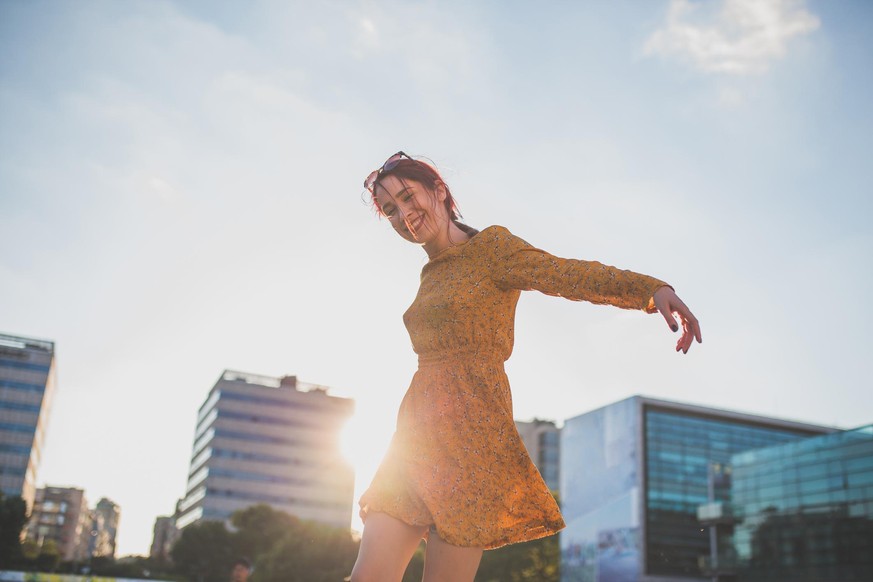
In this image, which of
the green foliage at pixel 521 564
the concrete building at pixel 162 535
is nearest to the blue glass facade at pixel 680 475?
the green foliage at pixel 521 564

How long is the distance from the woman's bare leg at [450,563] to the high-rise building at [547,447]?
422 ft

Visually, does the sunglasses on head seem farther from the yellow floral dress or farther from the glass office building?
the glass office building

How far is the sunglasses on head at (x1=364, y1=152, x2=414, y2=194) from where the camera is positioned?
2986 millimetres

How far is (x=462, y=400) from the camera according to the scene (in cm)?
269

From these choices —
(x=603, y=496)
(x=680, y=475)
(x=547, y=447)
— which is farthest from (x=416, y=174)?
(x=547, y=447)

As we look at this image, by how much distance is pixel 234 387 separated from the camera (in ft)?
413

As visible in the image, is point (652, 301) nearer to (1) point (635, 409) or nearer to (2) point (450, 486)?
(2) point (450, 486)

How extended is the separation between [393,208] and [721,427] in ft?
308

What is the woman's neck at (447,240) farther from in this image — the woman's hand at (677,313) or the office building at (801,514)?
the office building at (801,514)

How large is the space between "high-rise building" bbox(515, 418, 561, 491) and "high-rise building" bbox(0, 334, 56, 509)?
7181 centimetres

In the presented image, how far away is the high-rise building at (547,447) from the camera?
130 m

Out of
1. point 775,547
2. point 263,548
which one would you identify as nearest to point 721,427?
point 775,547

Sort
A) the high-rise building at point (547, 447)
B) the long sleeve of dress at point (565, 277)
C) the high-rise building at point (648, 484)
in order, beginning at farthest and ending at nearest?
the high-rise building at point (547, 447) → the high-rise building at point (648, 484) → the long sleeve of dress at point (565, 277)

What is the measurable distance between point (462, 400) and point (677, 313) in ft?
Result: 2.54
